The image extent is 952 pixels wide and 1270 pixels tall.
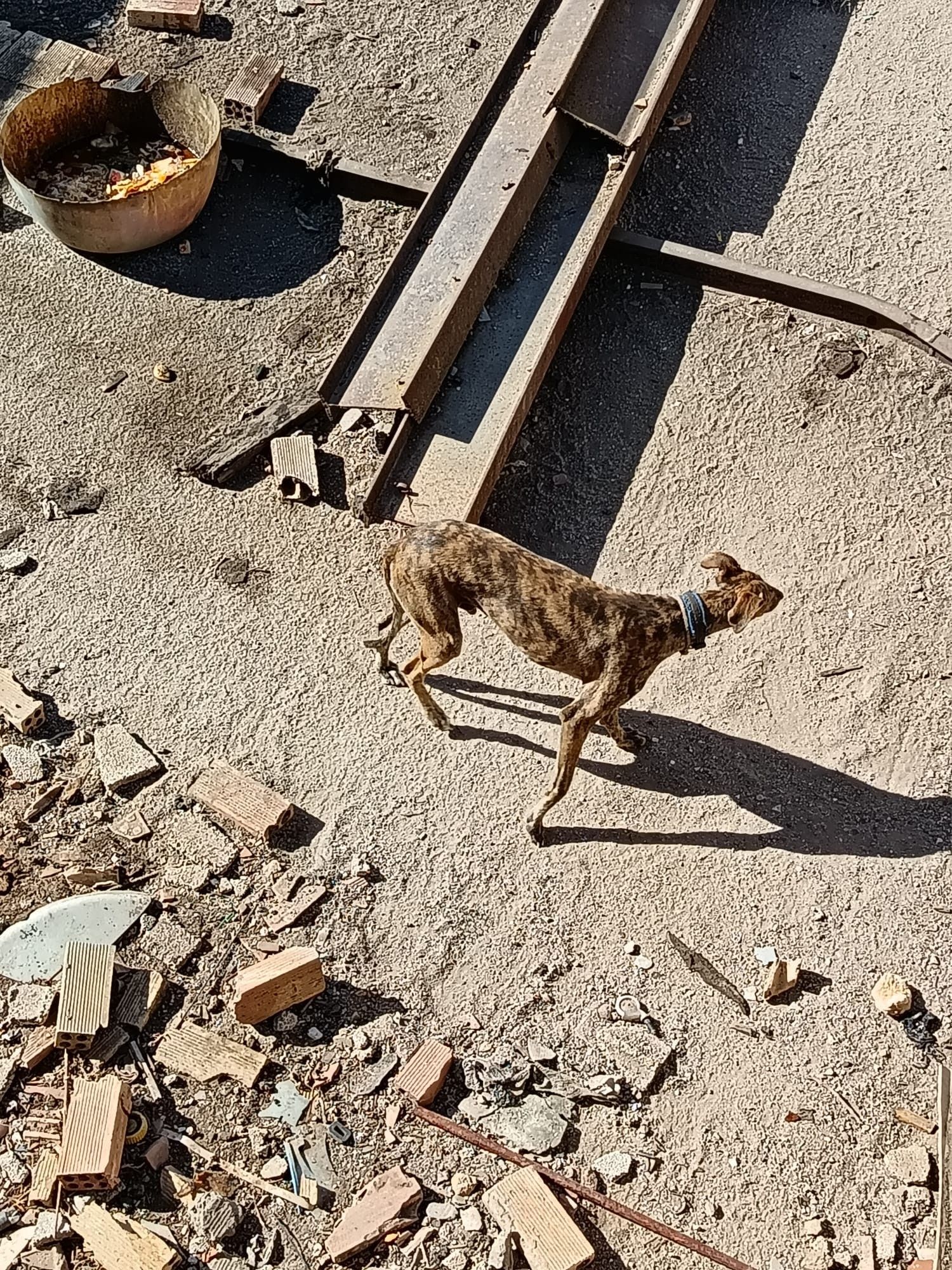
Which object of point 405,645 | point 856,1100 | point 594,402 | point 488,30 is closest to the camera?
point 856,1100

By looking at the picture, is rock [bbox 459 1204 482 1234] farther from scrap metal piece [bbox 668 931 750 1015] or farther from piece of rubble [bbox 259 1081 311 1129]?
scrap metal piece [bbox 668 931 750 1015]

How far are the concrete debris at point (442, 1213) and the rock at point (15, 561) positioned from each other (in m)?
4.78

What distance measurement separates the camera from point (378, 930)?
21.7ft

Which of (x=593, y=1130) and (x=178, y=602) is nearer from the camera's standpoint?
(x=593, y=1130)

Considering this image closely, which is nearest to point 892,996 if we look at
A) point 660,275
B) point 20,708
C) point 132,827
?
point 132,827

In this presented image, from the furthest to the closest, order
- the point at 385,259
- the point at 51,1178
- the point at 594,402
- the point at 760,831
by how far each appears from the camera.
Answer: the point at 385,259 < the point at 594,402 < the point at 760,831 < the point at 51,1178

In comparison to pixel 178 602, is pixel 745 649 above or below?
below

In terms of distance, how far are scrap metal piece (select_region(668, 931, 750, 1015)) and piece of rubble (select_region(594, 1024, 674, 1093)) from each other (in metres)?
0.43

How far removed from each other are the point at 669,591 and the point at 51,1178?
4.86 m

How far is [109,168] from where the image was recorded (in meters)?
10.1

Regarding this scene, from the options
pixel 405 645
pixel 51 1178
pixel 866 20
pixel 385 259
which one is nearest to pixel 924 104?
pixel 866 20

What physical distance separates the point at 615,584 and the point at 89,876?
370 cm

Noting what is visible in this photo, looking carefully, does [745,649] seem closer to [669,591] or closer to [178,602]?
[669,591]

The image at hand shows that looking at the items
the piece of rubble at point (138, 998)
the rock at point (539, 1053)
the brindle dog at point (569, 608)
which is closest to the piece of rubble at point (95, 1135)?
the piece of rubble at point (138, 998)
